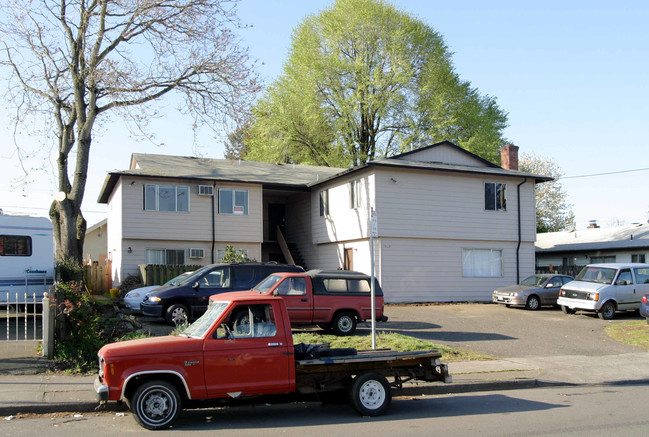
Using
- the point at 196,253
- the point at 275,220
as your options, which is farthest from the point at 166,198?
the point at 275,220

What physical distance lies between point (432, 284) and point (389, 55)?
19.3 metres

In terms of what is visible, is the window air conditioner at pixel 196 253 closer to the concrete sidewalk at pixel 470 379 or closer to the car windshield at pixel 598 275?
the concrete sidewalk at pixel 470 379

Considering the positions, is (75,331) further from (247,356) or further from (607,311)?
(607,311)

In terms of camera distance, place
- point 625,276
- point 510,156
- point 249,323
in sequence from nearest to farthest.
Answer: point 249,323 < point 625,276 < point 510,156

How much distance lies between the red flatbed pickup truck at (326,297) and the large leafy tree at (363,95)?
2437 cm

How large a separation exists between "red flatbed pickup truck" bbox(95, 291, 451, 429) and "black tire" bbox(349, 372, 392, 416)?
0.01 metres

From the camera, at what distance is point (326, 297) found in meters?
15.1

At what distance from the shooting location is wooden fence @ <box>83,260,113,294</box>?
26984mm

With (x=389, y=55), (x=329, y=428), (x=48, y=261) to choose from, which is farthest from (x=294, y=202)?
(x=329, y=428)

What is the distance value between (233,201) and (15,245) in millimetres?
10492

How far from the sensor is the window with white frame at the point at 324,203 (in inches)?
1120

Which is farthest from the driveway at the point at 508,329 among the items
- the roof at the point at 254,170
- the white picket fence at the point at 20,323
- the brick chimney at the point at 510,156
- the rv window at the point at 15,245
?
the rv window at the point at 15,245

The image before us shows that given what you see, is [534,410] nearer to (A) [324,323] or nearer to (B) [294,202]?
(A) [324,323]

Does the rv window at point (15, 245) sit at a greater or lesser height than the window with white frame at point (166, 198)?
lesser
